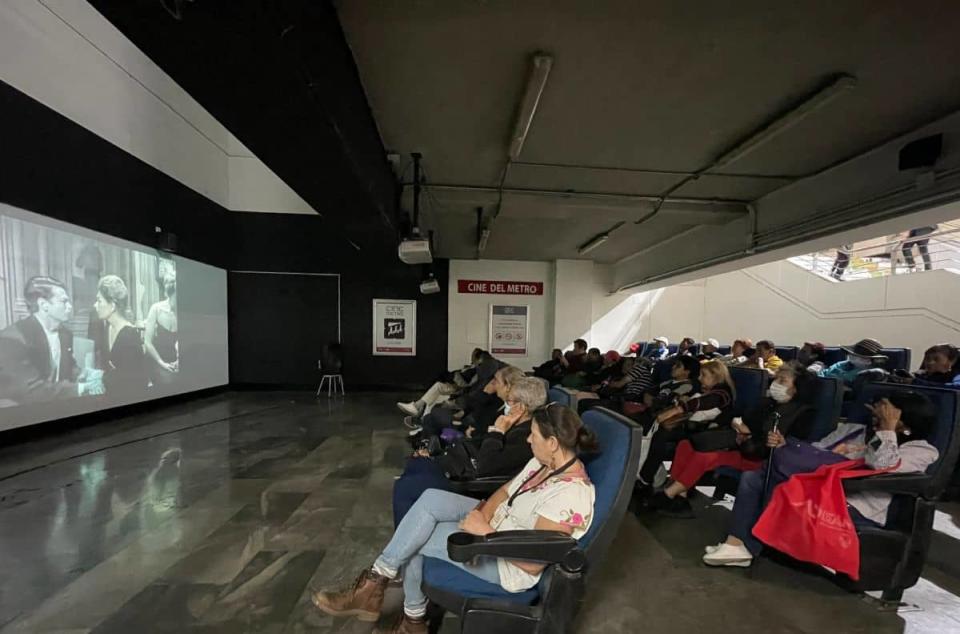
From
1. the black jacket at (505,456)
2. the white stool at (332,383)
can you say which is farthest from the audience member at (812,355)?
the white stool at (332,383)

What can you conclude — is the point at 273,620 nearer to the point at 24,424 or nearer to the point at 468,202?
the point at 468,202

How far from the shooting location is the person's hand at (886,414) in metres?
1.93

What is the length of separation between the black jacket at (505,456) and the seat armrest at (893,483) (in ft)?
4.87

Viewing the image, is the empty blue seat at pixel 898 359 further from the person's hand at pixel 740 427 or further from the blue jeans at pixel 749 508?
the blue jeans at pixel 749 508

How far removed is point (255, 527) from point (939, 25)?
15.6 feet

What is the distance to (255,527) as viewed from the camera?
8.46ft

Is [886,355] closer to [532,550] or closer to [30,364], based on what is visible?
[532,550]

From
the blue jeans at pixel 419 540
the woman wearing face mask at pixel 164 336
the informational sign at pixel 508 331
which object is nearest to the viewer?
the blue jeans at pixel 419 540

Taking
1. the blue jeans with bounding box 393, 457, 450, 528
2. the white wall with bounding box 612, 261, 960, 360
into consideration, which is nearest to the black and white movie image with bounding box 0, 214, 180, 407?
the blue jeans with bounding box 393, 457, 450, 528

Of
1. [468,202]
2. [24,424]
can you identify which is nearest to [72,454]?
[24,424]

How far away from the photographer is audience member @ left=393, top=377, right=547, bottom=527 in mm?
2006

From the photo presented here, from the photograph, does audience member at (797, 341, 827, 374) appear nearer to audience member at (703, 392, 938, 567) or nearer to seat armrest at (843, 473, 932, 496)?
audience member at (703, 392, 938, 567)

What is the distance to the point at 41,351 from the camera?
14.5ft

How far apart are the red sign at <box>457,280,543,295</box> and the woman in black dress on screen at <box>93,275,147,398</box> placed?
563 centimetres
